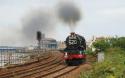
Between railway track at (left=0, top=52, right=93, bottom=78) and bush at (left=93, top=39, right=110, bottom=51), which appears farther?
bush at (left=93, top=39, right=110, bottom=51)

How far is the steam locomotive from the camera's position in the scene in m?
33.8

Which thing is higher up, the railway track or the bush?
the bush

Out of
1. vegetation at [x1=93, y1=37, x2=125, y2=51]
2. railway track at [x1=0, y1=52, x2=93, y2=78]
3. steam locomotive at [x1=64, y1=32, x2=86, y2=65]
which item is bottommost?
railway track at [x1=0, y1=52, x2=93, y2=78]

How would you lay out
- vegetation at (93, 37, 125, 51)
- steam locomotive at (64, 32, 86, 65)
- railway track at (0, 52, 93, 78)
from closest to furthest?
railway track at (0, 52, 93, 78), steam locomotive at (64, 32, 86, 65), vegetation at (93, 37, 125, 51)

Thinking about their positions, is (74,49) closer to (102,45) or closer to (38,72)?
(38,72)

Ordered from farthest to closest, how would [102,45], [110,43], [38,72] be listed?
1. [110,43]
2. [102,45]
3. [38,72]

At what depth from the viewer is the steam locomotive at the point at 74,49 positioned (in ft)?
111

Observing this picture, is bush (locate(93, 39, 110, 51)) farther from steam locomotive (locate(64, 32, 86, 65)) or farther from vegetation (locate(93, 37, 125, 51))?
steam locomotive (locate(64, 32, 86, 65))

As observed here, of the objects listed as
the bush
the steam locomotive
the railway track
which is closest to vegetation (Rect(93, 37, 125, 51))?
the bush

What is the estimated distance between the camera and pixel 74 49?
3391cm

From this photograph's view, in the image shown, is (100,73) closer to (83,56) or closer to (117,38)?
(83,56)

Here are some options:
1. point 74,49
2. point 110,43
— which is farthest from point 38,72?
point 110,43

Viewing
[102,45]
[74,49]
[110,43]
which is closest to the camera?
[74,49]

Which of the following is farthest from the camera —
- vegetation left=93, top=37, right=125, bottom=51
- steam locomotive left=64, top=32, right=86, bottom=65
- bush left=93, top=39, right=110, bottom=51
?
bush left=93, top=39, right=110, bottom=51
